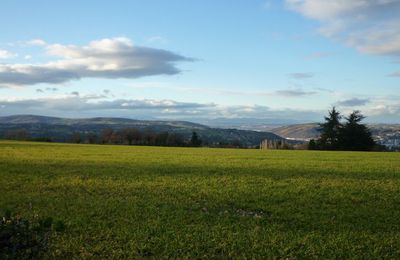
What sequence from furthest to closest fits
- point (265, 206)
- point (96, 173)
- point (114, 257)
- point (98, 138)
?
point (98, 138)
point (96, 173)
point (265, 206)
point (114, 257)

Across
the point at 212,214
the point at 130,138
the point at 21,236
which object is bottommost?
the point at 130,138

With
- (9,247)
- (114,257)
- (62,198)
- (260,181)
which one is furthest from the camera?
(260,181)

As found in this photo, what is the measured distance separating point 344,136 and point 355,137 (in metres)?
2.20

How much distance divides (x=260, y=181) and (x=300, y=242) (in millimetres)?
12256

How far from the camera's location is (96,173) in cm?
2583

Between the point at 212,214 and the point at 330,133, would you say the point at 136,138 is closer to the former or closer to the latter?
A: the point at 330,133

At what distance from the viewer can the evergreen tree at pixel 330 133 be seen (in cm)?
9588

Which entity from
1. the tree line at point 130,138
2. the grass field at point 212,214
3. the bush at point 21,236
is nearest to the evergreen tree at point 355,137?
the tree line at point 130,138

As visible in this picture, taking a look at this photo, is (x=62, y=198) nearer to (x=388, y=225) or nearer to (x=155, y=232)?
(x=155, y=232)

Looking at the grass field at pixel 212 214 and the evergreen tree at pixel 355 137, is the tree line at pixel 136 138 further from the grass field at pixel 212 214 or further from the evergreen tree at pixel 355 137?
the grass field at pixel 212 214

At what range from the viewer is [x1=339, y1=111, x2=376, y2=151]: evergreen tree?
93.6 m

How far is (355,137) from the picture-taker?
93688 mm

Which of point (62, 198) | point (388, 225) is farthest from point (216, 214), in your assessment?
point (62, 198)

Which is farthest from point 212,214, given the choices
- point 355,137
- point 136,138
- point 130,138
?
point 136,138
